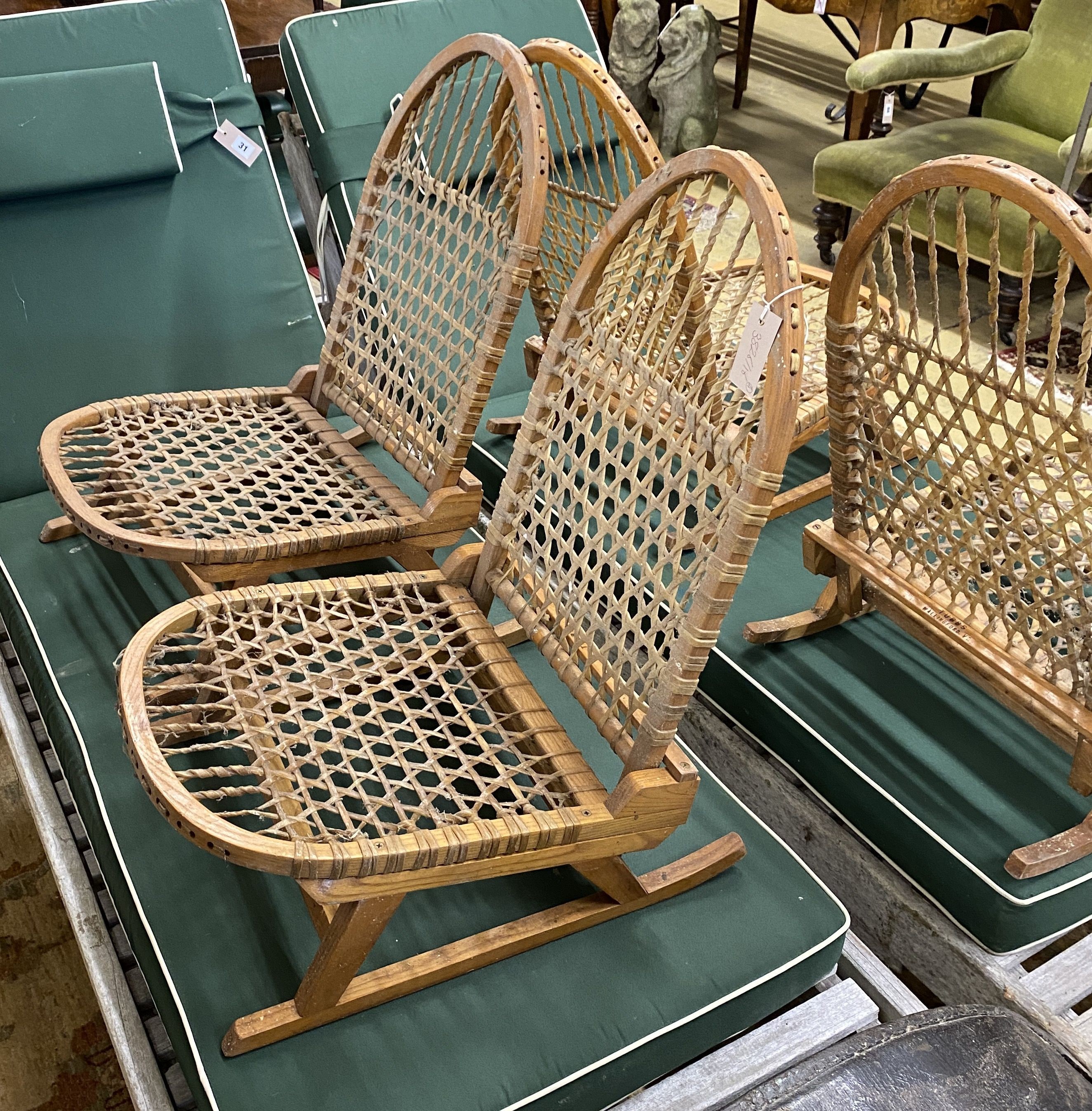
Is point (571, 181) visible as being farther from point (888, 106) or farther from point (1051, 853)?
point (888, 106)

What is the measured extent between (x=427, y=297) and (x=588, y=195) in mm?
352

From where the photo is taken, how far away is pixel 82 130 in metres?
2.17

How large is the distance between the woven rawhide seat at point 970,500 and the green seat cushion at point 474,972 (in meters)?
0.35

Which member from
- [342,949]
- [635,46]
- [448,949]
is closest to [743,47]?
[635,46]

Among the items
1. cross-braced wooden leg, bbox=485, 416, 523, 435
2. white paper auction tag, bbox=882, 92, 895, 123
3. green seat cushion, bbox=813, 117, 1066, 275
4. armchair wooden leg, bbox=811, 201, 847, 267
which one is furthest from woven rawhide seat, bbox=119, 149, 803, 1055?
white paper auction tag, bbox=882, 92, 895, 123

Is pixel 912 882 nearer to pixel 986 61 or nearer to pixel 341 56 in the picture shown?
pixel 341 56

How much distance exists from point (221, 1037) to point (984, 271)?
3.61 m

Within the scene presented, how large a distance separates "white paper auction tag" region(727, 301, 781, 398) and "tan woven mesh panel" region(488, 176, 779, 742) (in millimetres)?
26

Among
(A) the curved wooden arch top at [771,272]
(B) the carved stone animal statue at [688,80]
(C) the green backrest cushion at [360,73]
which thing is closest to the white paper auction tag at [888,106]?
(B) the carved stone animal statue at [688,80]

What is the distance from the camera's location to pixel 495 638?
161cm

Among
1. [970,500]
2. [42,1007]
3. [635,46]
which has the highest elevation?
[635,46]

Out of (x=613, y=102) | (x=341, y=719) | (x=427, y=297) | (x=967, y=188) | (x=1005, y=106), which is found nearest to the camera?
(x=967, y=188)

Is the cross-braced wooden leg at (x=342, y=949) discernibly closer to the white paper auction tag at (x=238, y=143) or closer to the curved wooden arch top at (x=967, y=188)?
the curved wooden arch top at (x=967, y=188)

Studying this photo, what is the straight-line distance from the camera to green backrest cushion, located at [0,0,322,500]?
218cm
